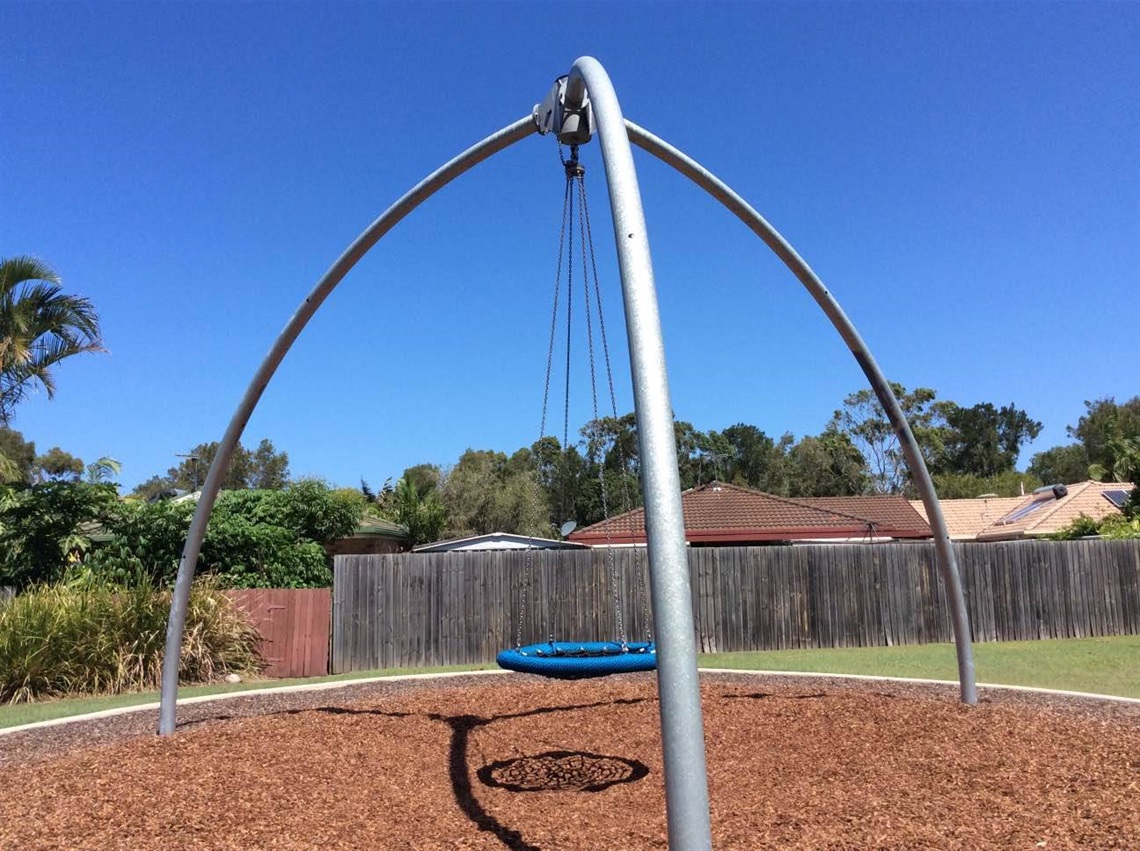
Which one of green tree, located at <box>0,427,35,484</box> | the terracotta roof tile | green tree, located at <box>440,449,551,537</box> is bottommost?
the terracotta roof tile

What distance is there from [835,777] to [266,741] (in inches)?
190

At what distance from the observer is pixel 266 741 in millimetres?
7770

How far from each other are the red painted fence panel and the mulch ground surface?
5.65 meters

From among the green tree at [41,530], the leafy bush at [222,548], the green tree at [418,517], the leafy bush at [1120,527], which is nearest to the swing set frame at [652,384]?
the leafy bush at [222,548]

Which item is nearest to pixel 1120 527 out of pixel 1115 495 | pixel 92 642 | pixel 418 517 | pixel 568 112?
pixel 1115 495

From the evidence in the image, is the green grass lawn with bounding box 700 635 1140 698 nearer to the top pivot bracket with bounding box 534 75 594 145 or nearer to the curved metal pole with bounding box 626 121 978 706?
the curved metal pole with bounding box 626 121 978 706

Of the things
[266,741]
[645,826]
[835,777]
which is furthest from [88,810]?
[835,777]

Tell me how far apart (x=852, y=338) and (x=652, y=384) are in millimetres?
4922

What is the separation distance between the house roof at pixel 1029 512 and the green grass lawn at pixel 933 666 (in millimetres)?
14685

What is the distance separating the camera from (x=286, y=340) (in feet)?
26.4

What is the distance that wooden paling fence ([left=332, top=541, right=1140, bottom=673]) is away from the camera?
16188 millimetres

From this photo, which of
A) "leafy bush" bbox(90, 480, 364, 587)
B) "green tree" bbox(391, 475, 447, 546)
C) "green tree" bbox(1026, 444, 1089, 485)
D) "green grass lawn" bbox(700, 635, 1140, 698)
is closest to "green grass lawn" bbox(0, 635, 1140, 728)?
"green grass lawn" bbox(700, 635, 1140, 698)

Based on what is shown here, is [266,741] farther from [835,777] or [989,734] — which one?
[989,734]

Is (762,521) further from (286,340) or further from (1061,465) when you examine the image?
(1061,465)
